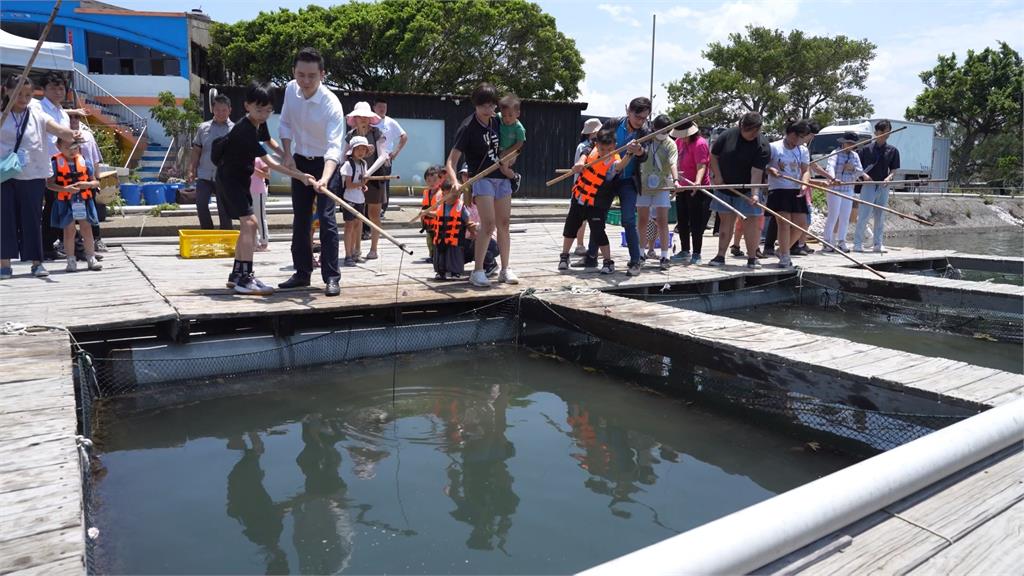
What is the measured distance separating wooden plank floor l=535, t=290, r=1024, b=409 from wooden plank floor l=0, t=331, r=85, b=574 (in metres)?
3.27

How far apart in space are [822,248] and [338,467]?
28.3ft

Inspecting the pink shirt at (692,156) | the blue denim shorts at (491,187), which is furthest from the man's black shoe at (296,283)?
the pink shirt at (692,156)

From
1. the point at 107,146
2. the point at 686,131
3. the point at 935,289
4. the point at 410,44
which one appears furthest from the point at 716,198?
the point at 410,44

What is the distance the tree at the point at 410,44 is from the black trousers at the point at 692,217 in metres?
23.1

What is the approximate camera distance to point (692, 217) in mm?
8383

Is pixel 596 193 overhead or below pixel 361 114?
below

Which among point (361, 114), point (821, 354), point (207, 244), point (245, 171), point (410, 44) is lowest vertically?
point (821, 354)

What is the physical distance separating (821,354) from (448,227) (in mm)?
3267

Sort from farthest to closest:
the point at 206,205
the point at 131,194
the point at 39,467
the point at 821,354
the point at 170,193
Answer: the point at 170,193
the point at 131,194
the point at 206,205
the point at 821,354
the point at 39,467

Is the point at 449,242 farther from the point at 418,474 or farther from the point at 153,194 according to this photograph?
the point at 153,194

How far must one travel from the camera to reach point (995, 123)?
3738cm

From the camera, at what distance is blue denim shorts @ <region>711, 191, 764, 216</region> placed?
25.2 ft

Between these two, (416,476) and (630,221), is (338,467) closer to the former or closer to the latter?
(416,476)

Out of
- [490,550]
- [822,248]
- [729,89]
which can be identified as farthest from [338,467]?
[729,89]
